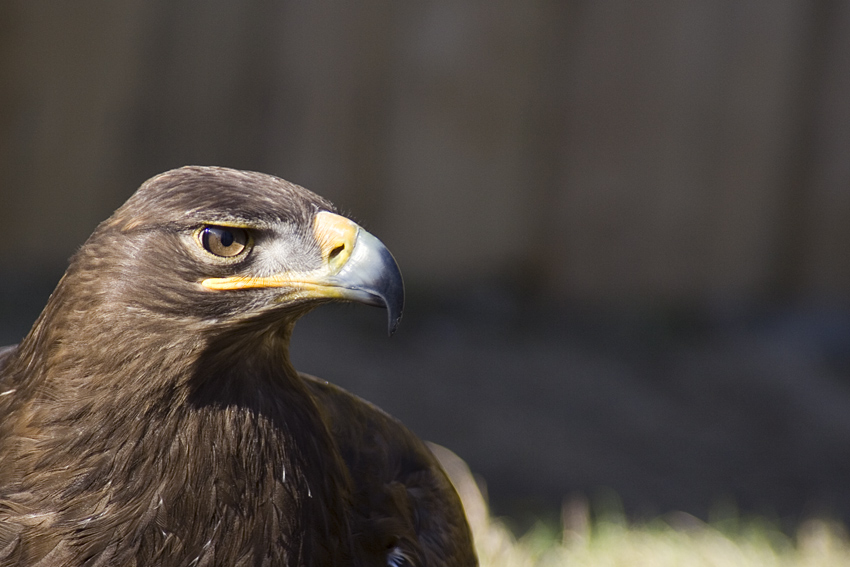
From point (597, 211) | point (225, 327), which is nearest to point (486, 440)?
point (597, 211)

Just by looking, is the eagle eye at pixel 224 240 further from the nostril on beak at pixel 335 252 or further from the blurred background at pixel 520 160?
the blurred background at pixel 520 160

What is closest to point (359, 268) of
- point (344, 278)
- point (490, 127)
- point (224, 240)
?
point (344, 278)

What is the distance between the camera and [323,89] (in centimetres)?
578

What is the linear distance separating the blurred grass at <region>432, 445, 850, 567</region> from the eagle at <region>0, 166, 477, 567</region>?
1.69 metres

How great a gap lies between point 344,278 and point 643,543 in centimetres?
227

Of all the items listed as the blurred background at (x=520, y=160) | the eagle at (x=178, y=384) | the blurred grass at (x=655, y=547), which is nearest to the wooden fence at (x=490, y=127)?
the blurred background at (x=520, y=160)

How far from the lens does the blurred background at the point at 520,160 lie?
18.4ft

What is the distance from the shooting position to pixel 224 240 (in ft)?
5.96

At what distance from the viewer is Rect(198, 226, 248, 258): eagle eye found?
181cm

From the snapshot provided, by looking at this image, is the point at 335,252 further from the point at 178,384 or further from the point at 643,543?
the point at 643,543

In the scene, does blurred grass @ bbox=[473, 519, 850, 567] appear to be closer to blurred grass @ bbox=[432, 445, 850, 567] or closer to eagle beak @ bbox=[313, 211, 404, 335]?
blurred grass @ bbox=[432, 445, 850, 567]

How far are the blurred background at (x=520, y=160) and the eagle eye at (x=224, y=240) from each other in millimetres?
3514

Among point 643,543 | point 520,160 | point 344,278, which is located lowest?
point 643,543

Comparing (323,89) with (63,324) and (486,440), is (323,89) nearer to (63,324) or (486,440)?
(486,440)
